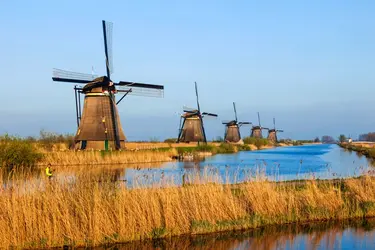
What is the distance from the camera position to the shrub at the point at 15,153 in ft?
75.2

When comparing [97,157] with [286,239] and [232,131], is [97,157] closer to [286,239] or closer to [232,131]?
[286,239]

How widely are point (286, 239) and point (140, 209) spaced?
329 cm

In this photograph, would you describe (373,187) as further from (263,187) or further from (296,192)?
(263,187)

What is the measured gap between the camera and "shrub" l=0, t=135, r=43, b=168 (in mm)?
22906

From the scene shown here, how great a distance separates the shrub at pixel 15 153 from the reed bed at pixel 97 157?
1.81 metres

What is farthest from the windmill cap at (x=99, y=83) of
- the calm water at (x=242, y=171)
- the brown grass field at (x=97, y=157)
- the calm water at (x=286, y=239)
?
the calm water at (x=286, y=239)

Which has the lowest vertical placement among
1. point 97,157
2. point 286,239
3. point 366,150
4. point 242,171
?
point 286,239

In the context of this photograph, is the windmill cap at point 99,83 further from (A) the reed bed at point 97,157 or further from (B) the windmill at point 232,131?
(B) the windmill at point 232,131

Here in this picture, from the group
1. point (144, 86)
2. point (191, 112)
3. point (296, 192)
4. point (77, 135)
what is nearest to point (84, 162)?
point (77, 135)

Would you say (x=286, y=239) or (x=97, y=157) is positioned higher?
(x=97, y=157)

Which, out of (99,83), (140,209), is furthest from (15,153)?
(140,209)

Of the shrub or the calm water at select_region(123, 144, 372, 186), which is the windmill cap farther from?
the calm water at select_region(123, 144, 372, 186)

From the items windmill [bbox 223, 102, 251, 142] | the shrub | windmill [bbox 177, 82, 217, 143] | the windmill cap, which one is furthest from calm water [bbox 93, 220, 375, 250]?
windmill [bbox 223, 102, 251, 142]

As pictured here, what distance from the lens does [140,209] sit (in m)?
8.84
